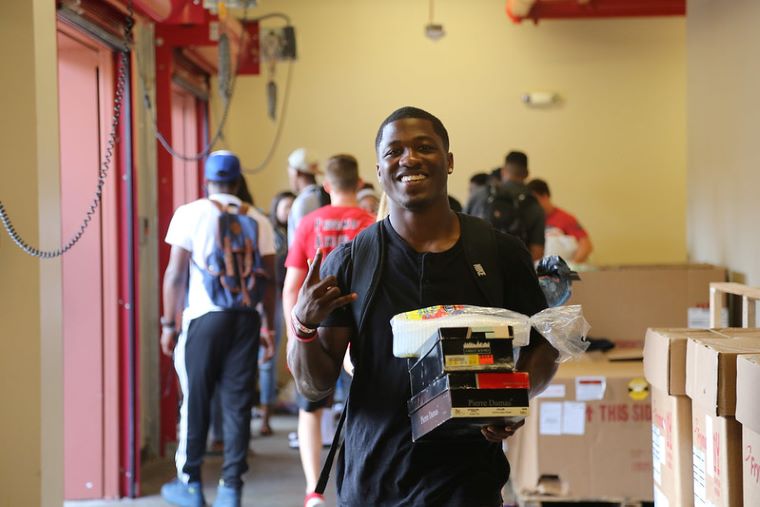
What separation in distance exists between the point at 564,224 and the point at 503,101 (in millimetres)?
1776

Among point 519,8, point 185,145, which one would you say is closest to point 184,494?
point 185,145

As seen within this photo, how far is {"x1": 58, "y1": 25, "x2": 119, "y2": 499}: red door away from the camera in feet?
15.5

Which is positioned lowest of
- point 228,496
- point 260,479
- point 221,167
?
point 260,479

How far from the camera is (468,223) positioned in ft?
6.70

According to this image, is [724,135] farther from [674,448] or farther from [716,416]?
[716,416]

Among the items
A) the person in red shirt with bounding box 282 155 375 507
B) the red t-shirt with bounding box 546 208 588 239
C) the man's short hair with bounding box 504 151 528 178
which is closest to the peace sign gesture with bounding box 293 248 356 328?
the person in red shirt with bounding box 282 155 375 507

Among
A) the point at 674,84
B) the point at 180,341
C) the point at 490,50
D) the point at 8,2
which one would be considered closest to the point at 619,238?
the point at 674,84

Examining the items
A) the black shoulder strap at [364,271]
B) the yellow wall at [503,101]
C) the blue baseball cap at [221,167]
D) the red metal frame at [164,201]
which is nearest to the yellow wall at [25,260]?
Answer: the blue baseball cap at [221,167]

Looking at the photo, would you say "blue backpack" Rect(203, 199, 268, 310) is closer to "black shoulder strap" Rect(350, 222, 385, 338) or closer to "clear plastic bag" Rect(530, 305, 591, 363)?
"black shoulder strap" Rect(350, 222, 385, 338)

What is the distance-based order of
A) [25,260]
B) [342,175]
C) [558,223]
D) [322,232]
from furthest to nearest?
[558,223], [342,175], [322,232], [25,260]

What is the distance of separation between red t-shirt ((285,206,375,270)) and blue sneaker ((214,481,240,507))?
112 cm

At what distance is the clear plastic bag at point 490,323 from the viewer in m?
1.77

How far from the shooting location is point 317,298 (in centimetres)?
184

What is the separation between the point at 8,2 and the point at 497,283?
1.91 meters
